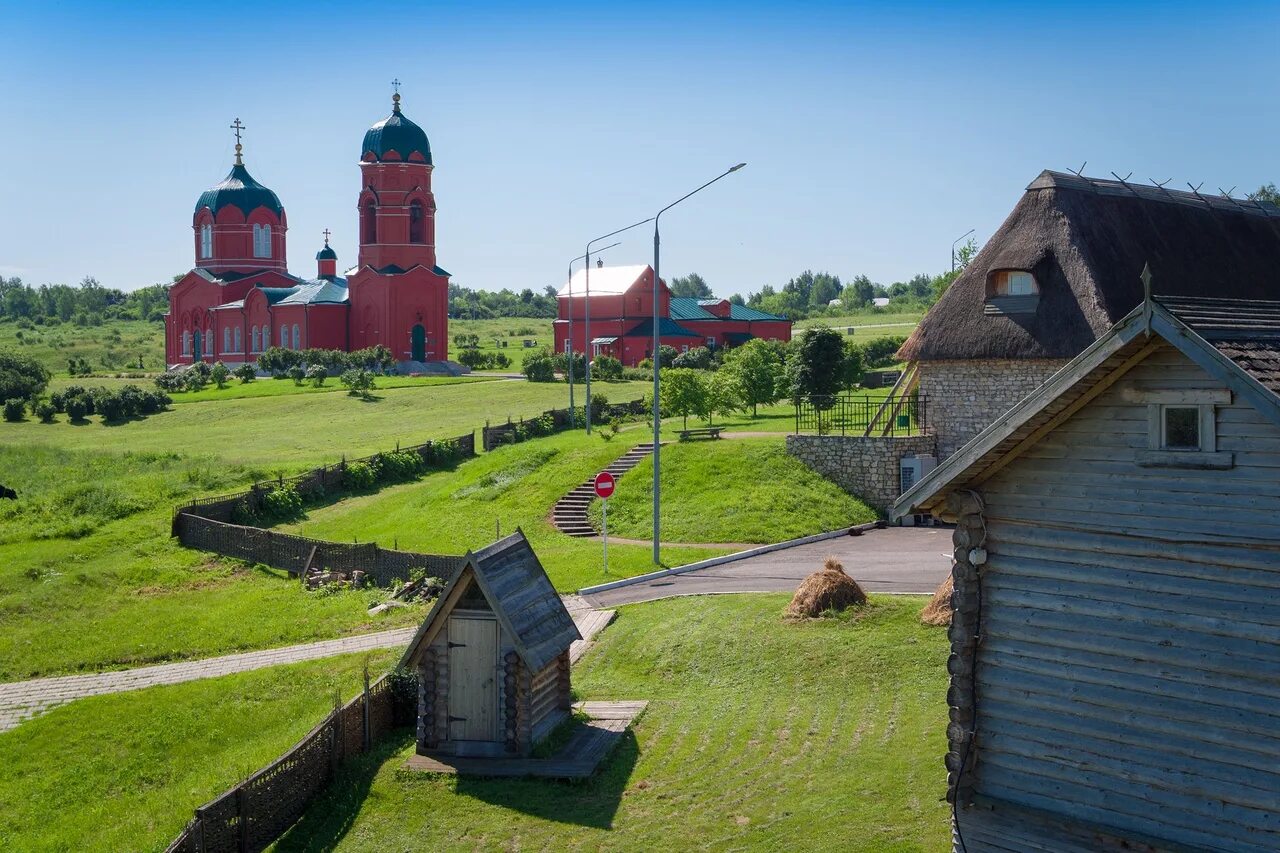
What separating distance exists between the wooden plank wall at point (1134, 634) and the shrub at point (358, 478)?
32.9m

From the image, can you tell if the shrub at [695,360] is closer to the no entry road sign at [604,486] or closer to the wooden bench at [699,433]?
the wooden bench at [699,433]

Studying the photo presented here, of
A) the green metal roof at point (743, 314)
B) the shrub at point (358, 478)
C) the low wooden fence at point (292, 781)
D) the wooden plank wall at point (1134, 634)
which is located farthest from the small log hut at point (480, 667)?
the green metal roof at point (743, 314)

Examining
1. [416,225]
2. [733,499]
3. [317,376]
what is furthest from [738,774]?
[416,225]

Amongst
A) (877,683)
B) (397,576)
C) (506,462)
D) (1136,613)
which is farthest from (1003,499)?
(506,462)

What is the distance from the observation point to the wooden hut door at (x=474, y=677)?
16891 millimetres

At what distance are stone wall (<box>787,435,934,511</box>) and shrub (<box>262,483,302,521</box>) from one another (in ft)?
50.2

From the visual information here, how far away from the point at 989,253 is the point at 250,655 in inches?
797

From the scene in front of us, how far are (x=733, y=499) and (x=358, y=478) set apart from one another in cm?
1431

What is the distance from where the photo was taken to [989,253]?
32.8 metres

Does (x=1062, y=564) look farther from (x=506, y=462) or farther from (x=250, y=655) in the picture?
(x=506, y=462)

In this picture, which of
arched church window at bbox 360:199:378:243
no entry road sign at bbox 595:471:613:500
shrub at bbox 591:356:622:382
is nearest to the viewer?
no entry road sign at bbox 595:471:613:500

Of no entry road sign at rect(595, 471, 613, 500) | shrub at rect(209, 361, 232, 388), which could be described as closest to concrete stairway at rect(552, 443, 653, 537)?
no entry road sign at rect(595, 471, 613, 500)

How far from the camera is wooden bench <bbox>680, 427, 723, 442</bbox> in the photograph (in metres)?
41.7

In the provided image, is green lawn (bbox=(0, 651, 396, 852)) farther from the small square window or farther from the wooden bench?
the wooden bench
